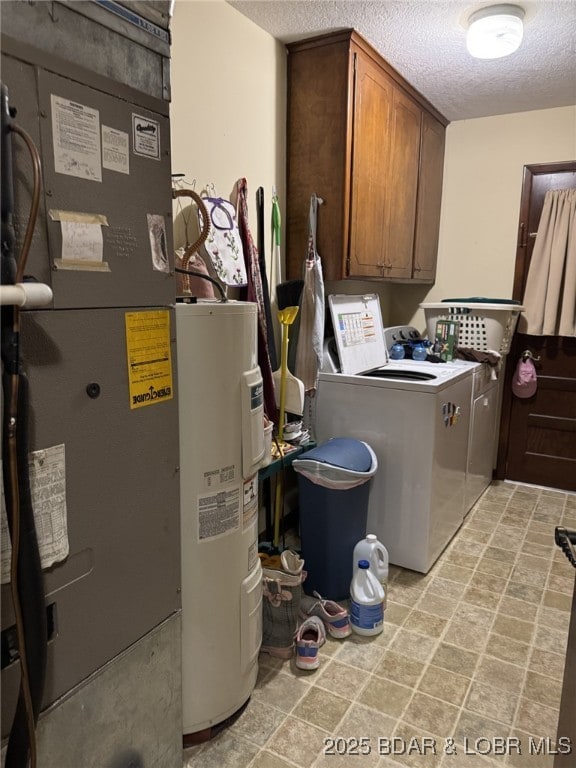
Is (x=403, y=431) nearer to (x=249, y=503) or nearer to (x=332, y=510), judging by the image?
(x=332, y=510)

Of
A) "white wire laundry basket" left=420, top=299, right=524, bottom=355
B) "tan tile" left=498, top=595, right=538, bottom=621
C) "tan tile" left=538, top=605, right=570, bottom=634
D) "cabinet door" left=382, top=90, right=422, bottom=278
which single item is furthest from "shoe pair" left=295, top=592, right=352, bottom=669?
"white wire laundry basket" left=420, top=299, right=524, bottom=355

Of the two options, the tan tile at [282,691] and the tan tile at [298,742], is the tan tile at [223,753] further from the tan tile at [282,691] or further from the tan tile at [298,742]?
the tan tile at [282,691]

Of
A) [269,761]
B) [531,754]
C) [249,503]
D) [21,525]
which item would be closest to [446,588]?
[531,754]

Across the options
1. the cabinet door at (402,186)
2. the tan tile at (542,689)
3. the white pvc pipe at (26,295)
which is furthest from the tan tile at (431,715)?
the cabinet door at (402,186)

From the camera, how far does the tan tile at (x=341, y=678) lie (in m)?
1.87

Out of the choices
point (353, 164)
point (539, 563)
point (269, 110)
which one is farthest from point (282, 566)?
point (269, 110)

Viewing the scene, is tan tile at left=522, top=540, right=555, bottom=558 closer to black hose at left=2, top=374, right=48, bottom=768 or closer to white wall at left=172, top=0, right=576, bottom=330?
white wall at left=172, top=0, right=576, bottom=330

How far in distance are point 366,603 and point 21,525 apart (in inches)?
61.6

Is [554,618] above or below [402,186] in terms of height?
below

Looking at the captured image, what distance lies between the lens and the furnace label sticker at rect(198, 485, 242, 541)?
1488mm

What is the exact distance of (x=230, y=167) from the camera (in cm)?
230

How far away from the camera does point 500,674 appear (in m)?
1.97

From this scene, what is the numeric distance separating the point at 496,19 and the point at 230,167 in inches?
49.5

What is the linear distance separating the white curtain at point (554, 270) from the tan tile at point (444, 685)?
2.44 m
